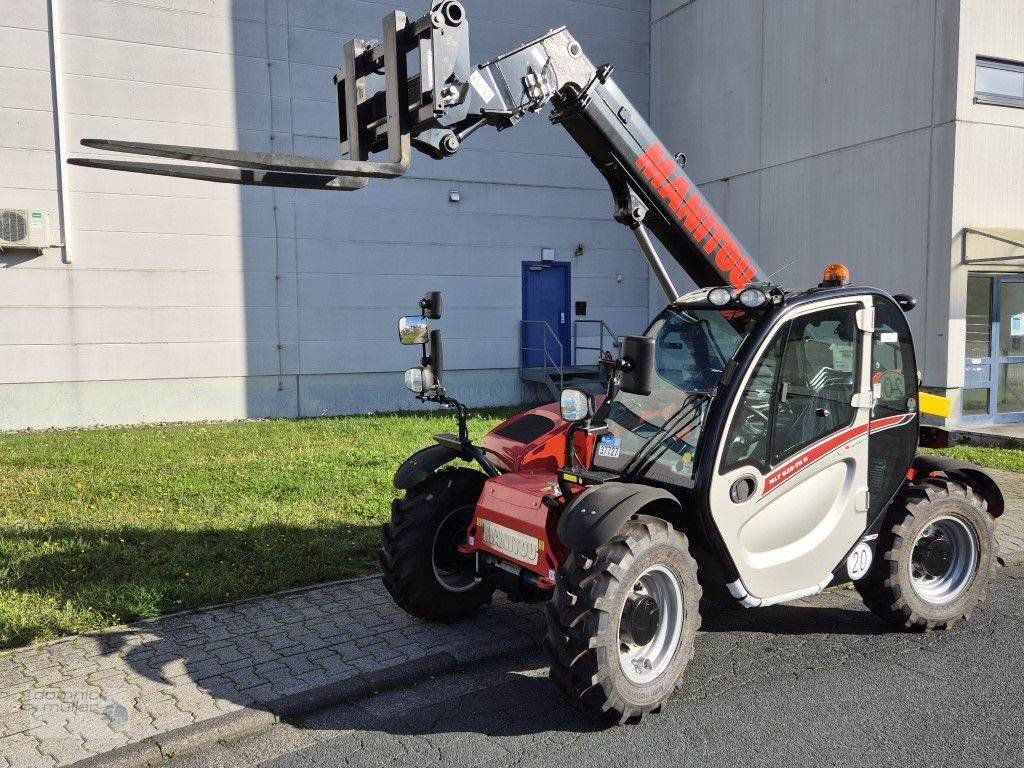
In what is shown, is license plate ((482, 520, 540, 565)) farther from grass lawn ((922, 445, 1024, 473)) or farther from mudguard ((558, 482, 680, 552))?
grass lawn ((922, 445, 1024, 473))

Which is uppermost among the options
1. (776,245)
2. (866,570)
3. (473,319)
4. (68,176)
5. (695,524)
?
(68,176)

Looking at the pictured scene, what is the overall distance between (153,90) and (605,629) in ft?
45.1

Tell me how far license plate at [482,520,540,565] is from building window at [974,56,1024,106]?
1165 cm

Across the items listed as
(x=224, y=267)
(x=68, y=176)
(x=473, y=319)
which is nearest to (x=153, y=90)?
(x=68, y=176)

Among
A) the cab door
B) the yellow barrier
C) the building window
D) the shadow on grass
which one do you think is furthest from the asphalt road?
the building window

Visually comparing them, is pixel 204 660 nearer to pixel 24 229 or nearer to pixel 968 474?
pixel 968 474

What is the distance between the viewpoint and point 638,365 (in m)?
3.90

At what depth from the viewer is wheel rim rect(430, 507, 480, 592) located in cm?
531

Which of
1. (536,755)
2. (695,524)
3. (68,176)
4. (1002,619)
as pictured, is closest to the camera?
(536,755)

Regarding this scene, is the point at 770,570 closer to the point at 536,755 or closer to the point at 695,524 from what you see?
the point at 695,524

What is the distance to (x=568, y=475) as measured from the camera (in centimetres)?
448

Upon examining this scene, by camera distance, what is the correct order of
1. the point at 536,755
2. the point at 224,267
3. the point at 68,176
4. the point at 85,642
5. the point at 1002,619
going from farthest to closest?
the point at 224,267 → the point at 68,176 → the point at 1002,619 → the point at 85,642 → the point at 536,755

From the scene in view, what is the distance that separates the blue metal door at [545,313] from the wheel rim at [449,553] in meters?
12.0

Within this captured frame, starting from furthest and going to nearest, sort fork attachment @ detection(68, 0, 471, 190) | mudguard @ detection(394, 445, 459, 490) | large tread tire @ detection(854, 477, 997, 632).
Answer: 1. mudguard @ detection(394, 445, 459, 490)
2. large tread tire @ detection(854, 477, 997, 632)
3. fork attachment @ detection(68, 0, 471, 190)
